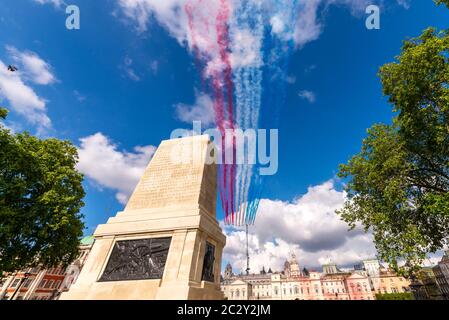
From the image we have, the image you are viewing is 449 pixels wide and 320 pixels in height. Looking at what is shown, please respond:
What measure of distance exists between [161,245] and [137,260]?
1.27 meters

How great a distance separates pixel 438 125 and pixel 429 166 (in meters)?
3.88

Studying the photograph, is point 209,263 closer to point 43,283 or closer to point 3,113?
point 3,113

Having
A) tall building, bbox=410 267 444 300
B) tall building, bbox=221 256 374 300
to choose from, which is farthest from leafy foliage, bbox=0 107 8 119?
tall building, bbox=410 267 444 300

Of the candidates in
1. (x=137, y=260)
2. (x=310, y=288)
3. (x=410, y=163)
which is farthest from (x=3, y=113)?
(x=310, y=288)

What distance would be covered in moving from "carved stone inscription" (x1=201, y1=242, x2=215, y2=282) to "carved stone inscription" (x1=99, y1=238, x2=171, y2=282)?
76.6 inches

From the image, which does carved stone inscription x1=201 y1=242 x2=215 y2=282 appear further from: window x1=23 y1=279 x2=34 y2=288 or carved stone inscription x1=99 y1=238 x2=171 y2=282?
window x1=23 y1=279 x2=34 y2=288

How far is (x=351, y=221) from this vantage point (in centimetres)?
1767

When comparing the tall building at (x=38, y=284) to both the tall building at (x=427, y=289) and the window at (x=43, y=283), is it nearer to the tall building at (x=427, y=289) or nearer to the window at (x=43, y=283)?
the window at (x=43, y=283)

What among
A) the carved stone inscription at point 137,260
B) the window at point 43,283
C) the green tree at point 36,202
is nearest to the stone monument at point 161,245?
the carved stone inscription at point 137,260

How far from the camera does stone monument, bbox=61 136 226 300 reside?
9609 millimetres

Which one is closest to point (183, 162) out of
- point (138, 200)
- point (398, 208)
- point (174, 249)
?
point (138, 200)

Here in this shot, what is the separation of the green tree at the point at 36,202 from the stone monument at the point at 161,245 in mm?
9091

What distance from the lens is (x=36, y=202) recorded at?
57.4 ft
